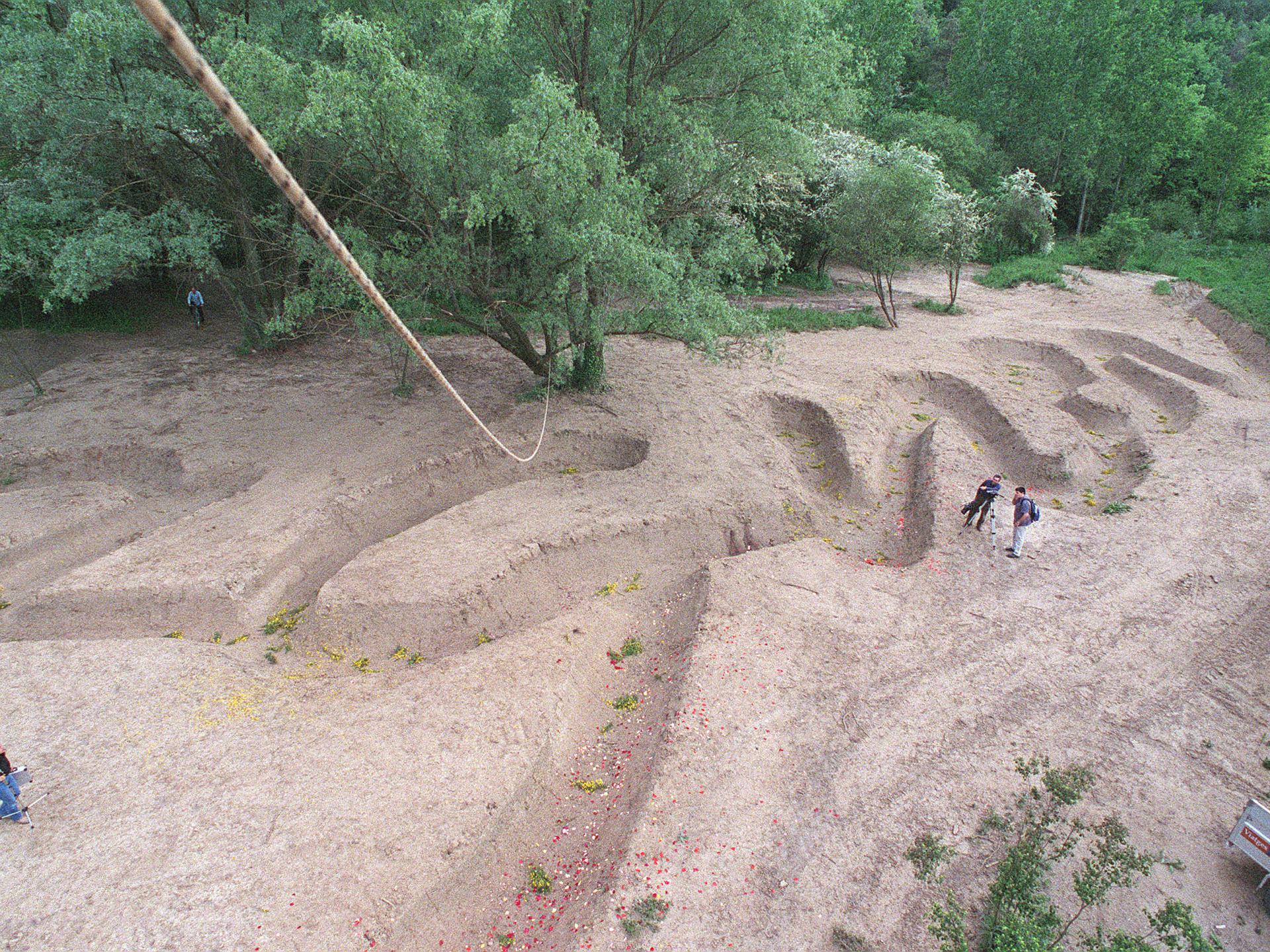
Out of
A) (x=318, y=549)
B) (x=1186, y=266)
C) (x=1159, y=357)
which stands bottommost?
(x=318, y=549)

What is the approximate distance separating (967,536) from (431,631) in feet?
30.1

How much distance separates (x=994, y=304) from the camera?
88.5ft

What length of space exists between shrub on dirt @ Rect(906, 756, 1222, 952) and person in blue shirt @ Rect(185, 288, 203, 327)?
77.8 feet

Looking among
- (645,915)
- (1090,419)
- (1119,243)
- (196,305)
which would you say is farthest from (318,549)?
(1119,243)

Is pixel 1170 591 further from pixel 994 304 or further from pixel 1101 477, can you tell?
pixel 994 304

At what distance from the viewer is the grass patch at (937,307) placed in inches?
1018

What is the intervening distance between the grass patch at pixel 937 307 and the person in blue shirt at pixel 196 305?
2468 centimetres

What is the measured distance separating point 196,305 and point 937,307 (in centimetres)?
2531

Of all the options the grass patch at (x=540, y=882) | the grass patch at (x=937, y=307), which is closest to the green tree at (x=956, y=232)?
the grass patch at (x=937, y=307)

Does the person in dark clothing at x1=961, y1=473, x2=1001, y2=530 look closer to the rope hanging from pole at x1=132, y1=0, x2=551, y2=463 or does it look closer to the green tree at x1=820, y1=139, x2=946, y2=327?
the rope hanging from pole at x1=132, y1=0, x2=551, y2=463

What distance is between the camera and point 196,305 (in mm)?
21578

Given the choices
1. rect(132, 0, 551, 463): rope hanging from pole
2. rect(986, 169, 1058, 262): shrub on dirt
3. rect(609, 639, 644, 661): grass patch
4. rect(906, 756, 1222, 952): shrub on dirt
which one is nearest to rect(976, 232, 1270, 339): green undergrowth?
rect(986, 169, 1058, 262): shrub on dirt

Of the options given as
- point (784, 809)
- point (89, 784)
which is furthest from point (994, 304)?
point (89, 784)

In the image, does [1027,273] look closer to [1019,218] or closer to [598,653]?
[1019,218]
